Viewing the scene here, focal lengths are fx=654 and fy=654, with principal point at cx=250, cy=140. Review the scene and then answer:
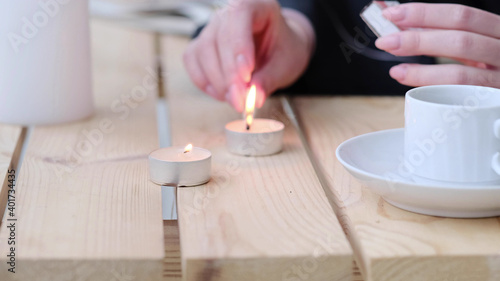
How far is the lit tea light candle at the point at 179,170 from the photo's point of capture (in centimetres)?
74

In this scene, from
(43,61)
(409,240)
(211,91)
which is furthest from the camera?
(211,91)

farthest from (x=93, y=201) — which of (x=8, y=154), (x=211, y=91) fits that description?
(x=211, y=91)

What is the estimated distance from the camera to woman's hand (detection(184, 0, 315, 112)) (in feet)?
3.23

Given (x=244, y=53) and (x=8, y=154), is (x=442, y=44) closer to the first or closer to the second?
(x=244, y=53)

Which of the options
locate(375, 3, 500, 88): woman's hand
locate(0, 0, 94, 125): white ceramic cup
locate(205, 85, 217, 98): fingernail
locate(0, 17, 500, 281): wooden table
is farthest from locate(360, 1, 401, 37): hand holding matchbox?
locate(0, 0, 94, 125): white ceramic cup

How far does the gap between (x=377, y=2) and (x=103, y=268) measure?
0.60 metres

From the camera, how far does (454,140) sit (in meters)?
0.65

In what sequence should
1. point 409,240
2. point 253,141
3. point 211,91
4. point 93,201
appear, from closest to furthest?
point 409,240, point 93,201, point 253,141, point 211,91

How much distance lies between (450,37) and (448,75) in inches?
2.2

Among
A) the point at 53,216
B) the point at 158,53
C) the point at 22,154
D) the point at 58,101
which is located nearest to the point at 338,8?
the point at 158,53

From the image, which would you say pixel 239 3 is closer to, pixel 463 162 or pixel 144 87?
pixel 144 87

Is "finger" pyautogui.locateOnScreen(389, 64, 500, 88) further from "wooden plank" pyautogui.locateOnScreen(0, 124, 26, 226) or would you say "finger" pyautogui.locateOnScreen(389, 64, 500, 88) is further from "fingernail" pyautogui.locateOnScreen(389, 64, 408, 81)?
"wooden plank" pyautogui.locateOnScreen(0, 124, 26, 226)

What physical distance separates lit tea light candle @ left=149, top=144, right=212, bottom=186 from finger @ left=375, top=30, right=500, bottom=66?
295mm

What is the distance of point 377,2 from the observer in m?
0.97
